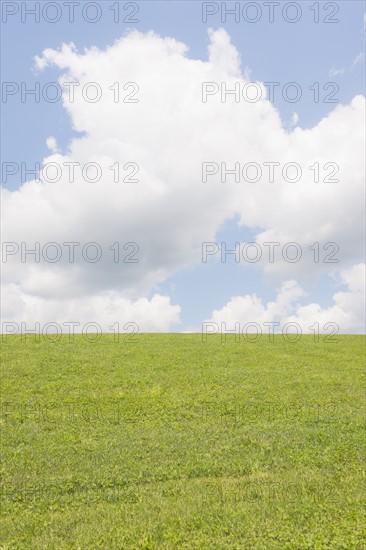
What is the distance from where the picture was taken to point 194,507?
1298 cm

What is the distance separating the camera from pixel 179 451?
18188 mm

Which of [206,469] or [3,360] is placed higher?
[3,360]

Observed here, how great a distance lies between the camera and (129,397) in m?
26.8

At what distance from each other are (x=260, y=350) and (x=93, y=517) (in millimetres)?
28817

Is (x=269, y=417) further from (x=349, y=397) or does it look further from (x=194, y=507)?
(x=194, y=507)

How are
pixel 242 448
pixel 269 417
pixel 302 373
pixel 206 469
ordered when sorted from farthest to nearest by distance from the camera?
pixel 302 373
pixel 269 417
pixel 242 448
pixel 206 469

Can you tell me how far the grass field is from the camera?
1187 centimetres

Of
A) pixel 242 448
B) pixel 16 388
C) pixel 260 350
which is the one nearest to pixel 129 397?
pixel 16 388

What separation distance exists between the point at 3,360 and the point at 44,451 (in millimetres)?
17302

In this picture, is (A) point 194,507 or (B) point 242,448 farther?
(B) point 242,448

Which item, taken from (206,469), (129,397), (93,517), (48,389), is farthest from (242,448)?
(48,389)

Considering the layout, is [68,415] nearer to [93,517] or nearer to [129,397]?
[129,397]

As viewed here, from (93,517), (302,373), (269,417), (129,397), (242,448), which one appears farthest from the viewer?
(302,373)

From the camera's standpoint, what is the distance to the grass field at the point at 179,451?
11.9 meters
